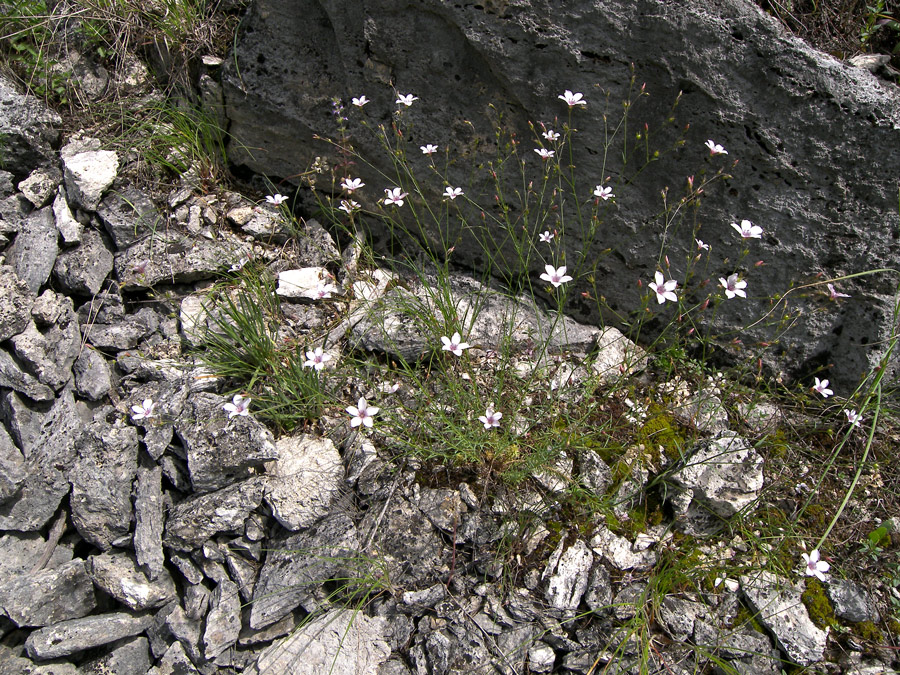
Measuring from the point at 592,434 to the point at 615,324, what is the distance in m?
0.95

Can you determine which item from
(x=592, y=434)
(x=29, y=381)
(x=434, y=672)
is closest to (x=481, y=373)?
(x=592, y=434)

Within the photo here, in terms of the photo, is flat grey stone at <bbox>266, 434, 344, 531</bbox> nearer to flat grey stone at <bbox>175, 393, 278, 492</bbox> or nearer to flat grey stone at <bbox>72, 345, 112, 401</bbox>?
flat grey stone at <bbox>175, 393, 278, 492</bbox>

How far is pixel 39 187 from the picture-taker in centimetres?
385

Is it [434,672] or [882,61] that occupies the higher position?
[882,61]

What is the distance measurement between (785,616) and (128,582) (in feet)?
9.71

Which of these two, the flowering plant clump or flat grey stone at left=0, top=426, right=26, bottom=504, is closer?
flat grey stone at left=0, top=426, right=26, bottom=504

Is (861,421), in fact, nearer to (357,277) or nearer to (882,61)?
(882,61)

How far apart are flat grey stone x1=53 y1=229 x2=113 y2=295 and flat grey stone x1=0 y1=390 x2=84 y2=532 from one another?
3.02 feet

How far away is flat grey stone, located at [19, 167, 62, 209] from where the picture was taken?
12.5ft

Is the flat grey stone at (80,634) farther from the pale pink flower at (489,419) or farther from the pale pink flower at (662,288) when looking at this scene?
the pale pink flower at (662,288)

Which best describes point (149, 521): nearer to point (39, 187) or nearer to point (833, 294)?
point (39, 187)

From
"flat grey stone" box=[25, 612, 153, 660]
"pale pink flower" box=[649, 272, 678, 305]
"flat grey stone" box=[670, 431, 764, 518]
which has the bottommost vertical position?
"flat grey stone" box=[25, 612, 153, 660]

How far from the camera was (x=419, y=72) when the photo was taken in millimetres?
3492

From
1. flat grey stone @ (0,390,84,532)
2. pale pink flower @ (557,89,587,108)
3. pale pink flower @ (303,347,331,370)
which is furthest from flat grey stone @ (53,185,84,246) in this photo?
pale pink flower @ (557,89,587,108)
